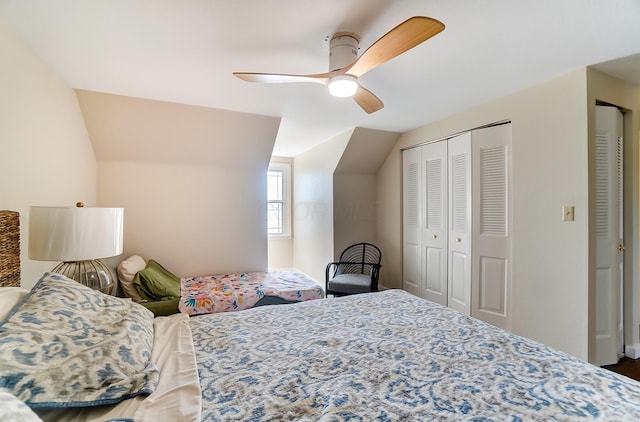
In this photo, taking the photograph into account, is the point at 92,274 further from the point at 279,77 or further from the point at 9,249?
the point at 279,77

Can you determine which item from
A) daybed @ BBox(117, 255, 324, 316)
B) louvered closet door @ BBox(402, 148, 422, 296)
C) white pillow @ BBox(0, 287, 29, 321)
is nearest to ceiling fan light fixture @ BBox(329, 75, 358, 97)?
white pillow @ BBox(0, 287, 29, 321)

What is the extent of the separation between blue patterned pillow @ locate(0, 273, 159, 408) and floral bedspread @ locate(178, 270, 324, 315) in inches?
55.0

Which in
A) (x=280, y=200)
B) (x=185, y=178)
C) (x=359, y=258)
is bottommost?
(x=359, y=258)

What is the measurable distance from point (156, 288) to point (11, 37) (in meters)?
1.92

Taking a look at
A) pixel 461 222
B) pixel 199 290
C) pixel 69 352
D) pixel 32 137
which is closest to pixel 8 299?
pixel 69 352

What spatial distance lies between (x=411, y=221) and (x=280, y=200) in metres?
2.42

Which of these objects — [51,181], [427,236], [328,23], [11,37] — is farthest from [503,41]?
[51,181]

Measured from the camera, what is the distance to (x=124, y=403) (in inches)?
33.2

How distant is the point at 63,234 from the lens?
4.98 feet

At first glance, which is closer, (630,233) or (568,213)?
(568,213)

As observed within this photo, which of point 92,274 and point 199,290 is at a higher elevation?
point 92,274

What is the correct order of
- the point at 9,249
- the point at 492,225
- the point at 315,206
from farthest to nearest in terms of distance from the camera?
the point at 315,206
the point at 492,225
the point at 9,249

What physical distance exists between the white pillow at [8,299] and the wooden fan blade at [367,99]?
73.9 inches

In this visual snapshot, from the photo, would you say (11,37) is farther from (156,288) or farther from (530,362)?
(530,362)
